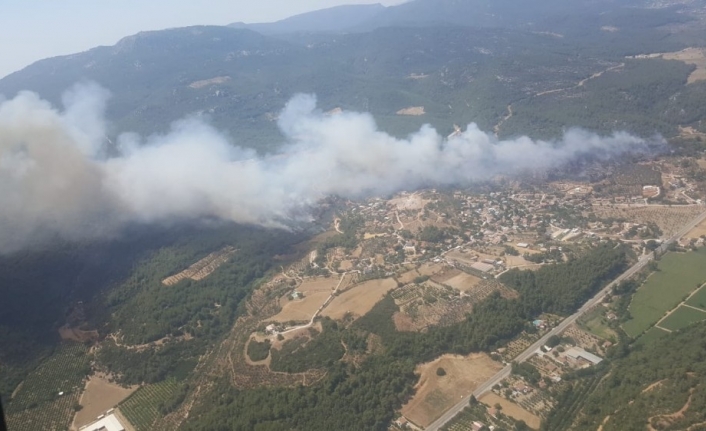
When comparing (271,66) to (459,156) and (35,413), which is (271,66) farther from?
(35,413)

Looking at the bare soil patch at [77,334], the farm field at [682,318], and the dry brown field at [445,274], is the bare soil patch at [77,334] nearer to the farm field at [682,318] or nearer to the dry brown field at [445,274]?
the dry brown field at [445,274]

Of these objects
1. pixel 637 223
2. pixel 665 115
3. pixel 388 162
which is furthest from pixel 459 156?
pixel 665 115

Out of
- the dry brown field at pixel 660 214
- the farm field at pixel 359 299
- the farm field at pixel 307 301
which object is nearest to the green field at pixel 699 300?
the dry brown field at pixel 660 214

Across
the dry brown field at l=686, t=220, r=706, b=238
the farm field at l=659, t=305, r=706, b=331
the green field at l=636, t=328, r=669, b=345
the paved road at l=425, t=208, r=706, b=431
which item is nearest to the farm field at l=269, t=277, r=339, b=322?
the paved road at l=425, t=208, r=706, b=431

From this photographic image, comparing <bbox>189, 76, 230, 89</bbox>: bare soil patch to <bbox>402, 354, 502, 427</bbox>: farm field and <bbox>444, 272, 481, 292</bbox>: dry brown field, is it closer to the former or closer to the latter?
<bbox>444, 272, 481, 292</bbox>: dry brown field

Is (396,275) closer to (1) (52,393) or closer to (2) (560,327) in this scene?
(2) (560,327)

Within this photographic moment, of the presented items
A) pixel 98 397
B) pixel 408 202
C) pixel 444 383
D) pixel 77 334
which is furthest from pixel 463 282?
pixel 77 334
